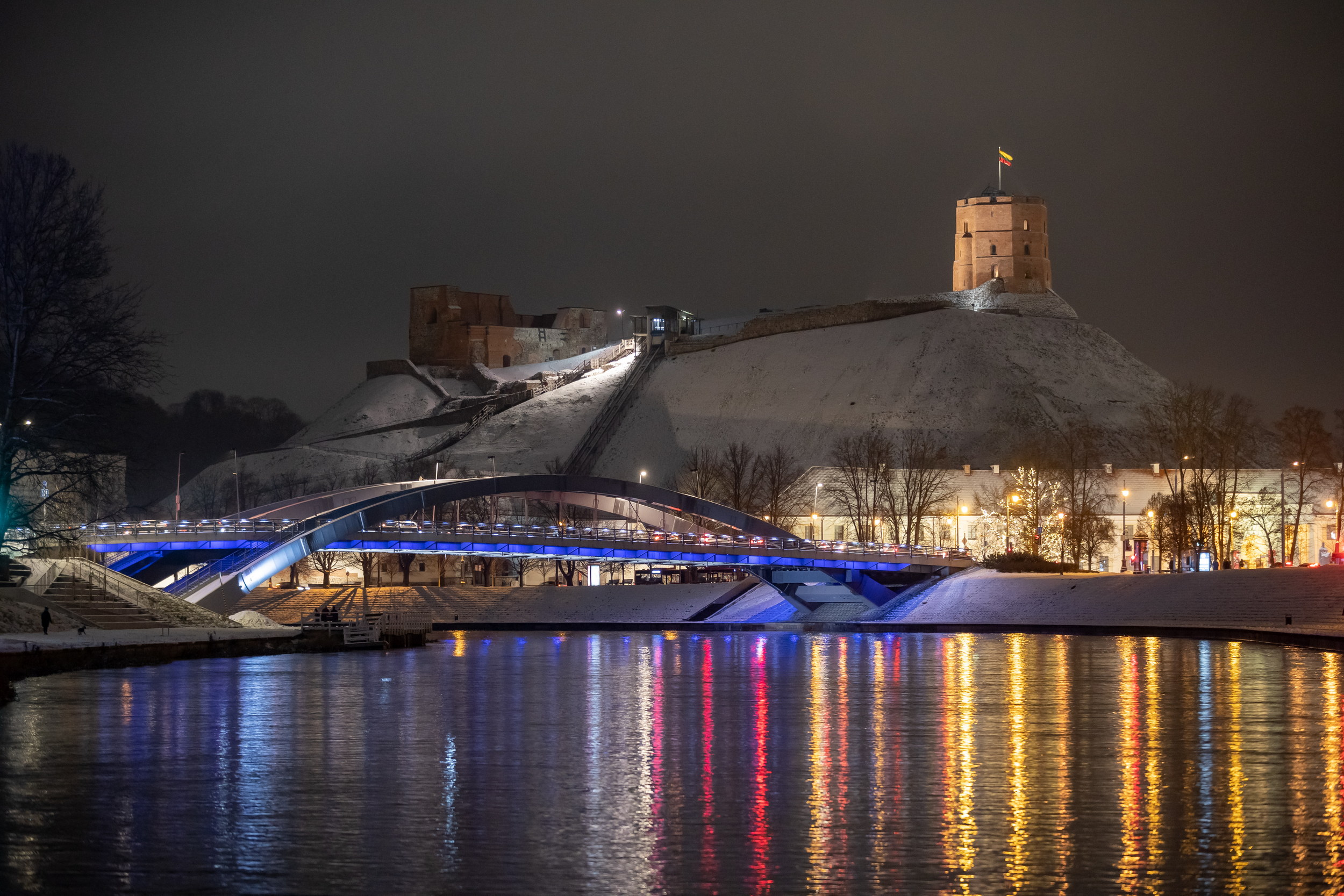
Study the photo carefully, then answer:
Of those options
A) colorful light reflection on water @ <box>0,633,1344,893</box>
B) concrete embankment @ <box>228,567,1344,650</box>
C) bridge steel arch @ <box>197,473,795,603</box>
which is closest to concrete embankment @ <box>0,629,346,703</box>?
colorful light reflection on water @ <box>0,633,1344,893</box>

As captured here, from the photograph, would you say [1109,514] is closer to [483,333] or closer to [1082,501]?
[1082,501]

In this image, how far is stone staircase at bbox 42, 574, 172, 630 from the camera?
40.5m

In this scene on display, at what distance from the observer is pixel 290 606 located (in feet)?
251

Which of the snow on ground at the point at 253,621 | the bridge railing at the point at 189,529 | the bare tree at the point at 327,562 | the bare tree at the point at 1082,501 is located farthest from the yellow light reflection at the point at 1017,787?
the bare tree at the point at 327,562

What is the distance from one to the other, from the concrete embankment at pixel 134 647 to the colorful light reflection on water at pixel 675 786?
789 millimetres

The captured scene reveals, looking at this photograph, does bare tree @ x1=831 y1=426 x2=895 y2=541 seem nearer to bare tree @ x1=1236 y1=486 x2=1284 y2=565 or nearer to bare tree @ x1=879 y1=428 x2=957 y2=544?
bare tree @ x1=879 y1=428 x2=957 y2=544

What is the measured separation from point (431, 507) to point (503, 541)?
12.5 ft

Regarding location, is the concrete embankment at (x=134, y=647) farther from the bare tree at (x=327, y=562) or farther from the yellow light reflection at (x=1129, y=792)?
the bare tree at (x=327, y=562)

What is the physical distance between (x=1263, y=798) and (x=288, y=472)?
117m

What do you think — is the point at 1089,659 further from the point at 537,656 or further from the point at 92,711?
the point at 92,711

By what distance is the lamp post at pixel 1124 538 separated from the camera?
79.2 meters

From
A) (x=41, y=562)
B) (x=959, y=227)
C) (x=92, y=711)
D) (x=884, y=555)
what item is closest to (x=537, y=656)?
(x=41, y=562)

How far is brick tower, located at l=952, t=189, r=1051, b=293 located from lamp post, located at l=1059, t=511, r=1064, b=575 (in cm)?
6605

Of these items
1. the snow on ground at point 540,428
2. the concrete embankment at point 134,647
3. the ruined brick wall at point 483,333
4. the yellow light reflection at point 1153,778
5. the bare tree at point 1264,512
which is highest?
the ruined brick wall at point 483,333
